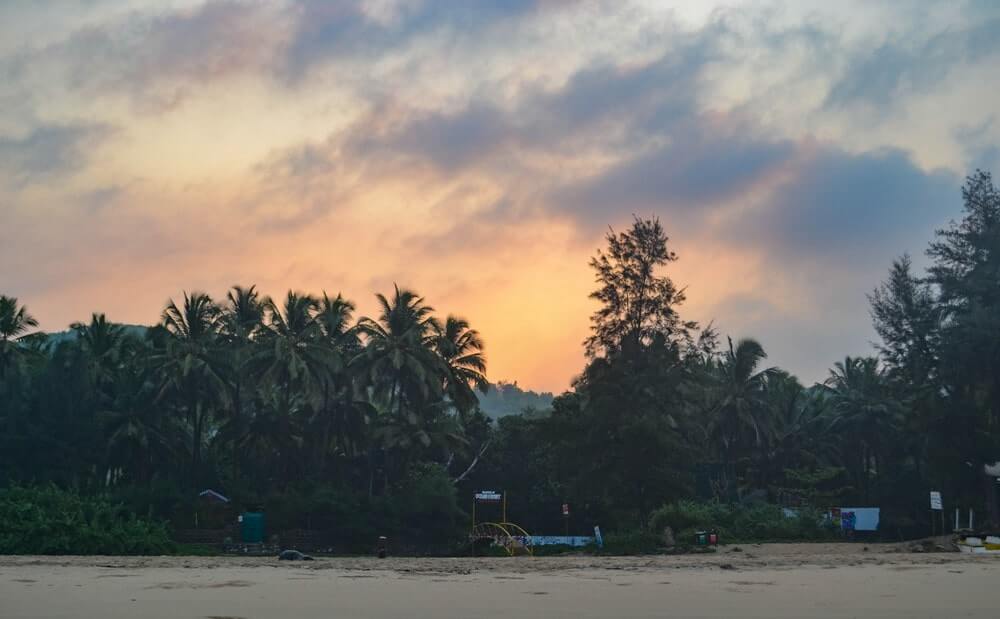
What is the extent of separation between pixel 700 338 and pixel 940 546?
12809 mm

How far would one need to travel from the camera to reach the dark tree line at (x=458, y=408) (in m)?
39.3

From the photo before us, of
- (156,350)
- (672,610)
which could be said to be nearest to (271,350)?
(156,350)

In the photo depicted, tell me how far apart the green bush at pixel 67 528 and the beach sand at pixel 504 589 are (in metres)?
6.83

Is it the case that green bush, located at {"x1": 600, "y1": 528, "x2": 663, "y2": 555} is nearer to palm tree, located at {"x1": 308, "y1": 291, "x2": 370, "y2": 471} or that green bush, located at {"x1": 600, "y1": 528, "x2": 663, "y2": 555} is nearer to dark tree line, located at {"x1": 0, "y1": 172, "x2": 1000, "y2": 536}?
dark tree line, located at {"x1": 0, "y1": 172, "x2": 1000, "y2": 536}

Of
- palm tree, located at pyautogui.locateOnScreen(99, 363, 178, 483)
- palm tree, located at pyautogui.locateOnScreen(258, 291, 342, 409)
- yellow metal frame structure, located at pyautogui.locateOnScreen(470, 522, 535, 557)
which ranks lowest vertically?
yellow metal frame structure, located at pyautogui.locateOnScreen(470, 522, 535, 557)

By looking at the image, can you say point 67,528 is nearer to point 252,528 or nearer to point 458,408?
point 252,528

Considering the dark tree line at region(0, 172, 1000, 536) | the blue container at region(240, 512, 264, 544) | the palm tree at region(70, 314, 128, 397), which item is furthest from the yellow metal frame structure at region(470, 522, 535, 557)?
the palm tree at region(70, 314, 128, 397)

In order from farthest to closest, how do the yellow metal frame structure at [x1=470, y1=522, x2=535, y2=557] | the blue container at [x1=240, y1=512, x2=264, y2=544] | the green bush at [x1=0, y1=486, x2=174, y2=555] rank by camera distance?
1. the blue container at [x1=240, y1=512, x2=264, y2=544]
2. the yellow metal frame structure at [x1=470, y1=522, x2=535, y2=557]
3. the green bush at [x1=0, y1=486, x2=174, y2=555]

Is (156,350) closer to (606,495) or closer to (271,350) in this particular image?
(271,350)

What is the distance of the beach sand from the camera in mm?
13109

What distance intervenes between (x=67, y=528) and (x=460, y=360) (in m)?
26.4

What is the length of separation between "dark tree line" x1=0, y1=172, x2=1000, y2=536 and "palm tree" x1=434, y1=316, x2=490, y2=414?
0.14 m

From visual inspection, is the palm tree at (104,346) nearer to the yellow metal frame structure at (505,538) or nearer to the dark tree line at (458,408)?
the dark tree line at (458,408)

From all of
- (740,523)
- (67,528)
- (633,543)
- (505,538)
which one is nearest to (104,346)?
(67,528)
